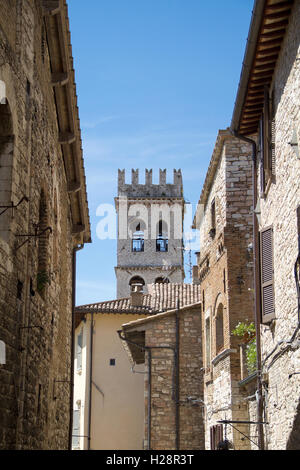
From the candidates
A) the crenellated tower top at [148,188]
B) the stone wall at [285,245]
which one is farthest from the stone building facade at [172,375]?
the crenellated tower top at [148,188]

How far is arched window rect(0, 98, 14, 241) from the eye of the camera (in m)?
10.4

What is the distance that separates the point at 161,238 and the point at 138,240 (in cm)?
212

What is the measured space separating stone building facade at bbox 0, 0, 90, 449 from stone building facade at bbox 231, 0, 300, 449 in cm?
359

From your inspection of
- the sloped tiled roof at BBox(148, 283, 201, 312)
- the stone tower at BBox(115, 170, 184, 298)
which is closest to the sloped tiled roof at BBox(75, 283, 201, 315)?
the sloped tiled roof at BBox(148, 283, 201, 312)

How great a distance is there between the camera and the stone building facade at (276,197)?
11.0 meters

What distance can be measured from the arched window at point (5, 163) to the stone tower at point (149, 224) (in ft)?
181

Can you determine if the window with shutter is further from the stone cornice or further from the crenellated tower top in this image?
the crenellated tower top

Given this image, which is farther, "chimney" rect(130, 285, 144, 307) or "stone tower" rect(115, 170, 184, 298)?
"stone tower" rect(115, 170, 184, 298)

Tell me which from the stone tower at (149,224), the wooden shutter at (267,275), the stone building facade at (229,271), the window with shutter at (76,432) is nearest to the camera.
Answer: the wooden shutter at (267,275)

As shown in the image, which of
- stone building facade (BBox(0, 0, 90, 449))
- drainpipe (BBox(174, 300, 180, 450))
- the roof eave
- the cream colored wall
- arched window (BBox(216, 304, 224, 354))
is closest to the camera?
stone building facade (BBox(0, 0, 90, 449))

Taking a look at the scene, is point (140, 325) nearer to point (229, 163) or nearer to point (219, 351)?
point (219, 351)

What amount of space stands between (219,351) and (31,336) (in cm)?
864

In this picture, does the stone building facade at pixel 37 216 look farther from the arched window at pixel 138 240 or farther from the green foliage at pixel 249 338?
the arched window at pixel 138 240
